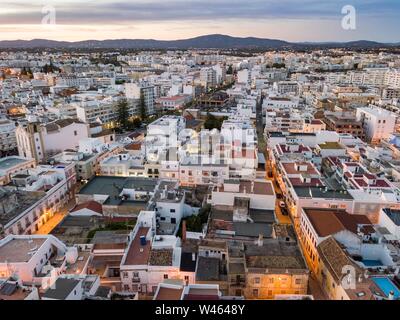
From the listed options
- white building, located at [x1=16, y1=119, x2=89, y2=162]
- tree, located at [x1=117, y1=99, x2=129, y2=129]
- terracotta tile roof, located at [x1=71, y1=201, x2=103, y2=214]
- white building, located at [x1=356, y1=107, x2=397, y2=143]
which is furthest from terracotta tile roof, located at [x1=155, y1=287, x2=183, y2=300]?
tree, located at [x1=117, y1=99, x2=129, y2=129]

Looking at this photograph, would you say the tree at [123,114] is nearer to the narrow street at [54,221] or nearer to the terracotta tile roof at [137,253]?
the narrow street at [54,221]

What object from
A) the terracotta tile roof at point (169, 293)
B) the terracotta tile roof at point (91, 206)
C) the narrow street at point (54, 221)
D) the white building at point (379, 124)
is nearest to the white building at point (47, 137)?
the narrow street at point (54, 221)

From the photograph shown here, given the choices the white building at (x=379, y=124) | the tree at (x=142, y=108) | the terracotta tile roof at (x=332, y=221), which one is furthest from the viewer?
the tree at (x=142, y=108)

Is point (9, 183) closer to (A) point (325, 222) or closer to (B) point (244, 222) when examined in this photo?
(B) point (244, 222)

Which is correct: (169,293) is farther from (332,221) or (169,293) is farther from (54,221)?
(54,221)

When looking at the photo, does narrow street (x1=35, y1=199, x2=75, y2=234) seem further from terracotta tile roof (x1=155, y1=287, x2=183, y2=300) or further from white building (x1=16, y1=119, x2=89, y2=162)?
terracotta tile roof (x1=155, y1=287, x2=183, y2=300)

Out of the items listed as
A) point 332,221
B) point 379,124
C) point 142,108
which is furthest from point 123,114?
point 332,221

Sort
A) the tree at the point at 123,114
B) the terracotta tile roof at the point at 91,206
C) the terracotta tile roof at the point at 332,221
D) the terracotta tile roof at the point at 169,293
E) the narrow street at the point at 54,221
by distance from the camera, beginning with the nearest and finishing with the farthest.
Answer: the terracotta tile roof at the point at 169,293, the terracotta tile roof at the point at 332,221, the terracotta tile roof at the point at 91,206, the narrow street at the point at 54,221, the tree at the point at 123,114
